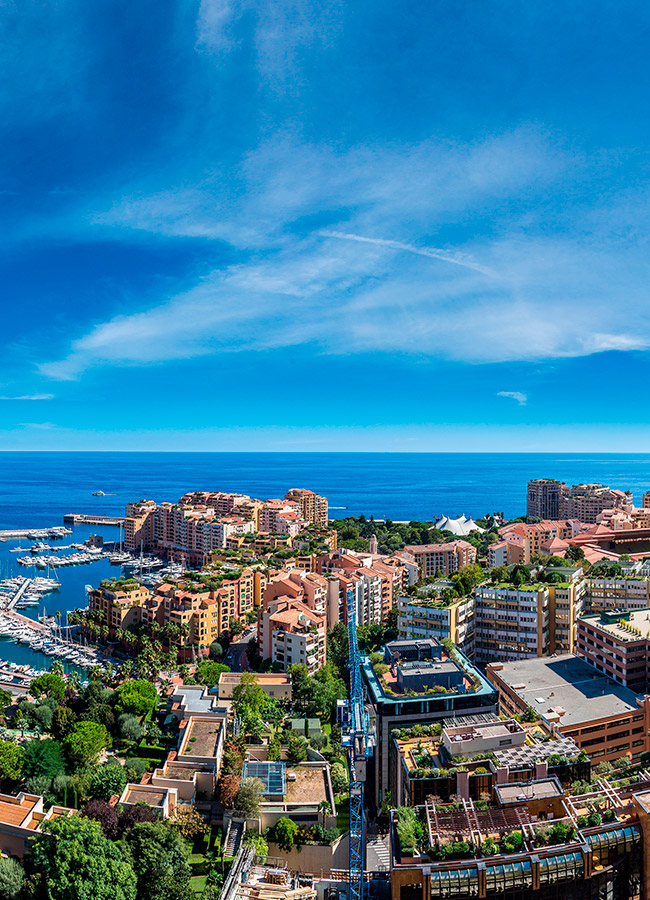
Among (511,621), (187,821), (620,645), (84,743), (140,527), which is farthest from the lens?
(140,527)

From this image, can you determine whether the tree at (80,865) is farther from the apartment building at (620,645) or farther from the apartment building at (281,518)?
the apartment building at (281,518)

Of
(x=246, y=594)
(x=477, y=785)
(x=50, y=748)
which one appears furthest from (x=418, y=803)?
(x=246, y=594)

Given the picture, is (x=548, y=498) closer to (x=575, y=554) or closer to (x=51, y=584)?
(x=575, y=554)

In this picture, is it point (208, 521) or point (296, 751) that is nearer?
point (296, 751)

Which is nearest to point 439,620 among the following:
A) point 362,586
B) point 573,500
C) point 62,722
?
point 362,586

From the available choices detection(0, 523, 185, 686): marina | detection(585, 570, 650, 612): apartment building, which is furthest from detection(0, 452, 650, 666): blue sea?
detection(585, 570, 650, 612): apartment building

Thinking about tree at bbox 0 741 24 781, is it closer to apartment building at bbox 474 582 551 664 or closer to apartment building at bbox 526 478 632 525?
apartment building at bbox 474 582 551 664

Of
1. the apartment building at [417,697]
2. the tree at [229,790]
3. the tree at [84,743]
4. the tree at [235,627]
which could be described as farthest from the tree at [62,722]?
the tree at [235,627]
